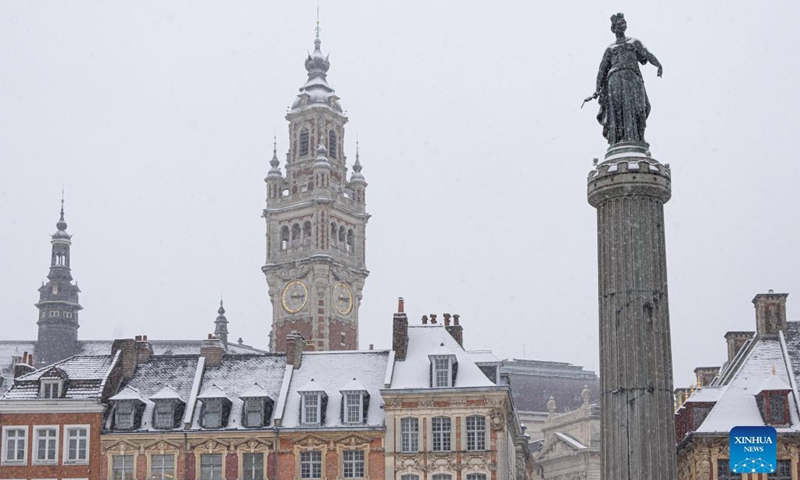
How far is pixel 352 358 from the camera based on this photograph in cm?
5606

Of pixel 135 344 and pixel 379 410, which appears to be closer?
pixel 379 410

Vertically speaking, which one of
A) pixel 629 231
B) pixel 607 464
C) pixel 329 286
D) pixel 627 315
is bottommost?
pixel 607 464

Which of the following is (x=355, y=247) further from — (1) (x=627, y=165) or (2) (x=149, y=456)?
(1) (x=627, y=165)

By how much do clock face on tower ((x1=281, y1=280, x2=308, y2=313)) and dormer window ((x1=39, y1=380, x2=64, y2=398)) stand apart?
45.0 m

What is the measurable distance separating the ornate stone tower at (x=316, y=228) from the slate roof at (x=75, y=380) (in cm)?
4007

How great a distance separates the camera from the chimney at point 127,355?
2200 inches

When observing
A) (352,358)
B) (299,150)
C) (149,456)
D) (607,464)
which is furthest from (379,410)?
(299,150)

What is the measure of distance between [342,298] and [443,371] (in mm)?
47836

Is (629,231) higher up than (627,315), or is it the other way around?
(629,231)

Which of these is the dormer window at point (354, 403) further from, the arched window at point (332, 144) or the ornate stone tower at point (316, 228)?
the arched window at point (332, 144)

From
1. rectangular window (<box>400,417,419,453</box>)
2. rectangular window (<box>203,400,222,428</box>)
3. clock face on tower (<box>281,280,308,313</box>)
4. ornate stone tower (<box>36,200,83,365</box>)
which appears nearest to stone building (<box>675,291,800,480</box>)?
rectangular window (<box>400,417,419,453</box>)

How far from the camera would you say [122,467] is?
5300 centimetres

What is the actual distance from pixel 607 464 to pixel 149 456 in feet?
125

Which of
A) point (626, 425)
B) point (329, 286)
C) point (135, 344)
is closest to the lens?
point (626, 425)
